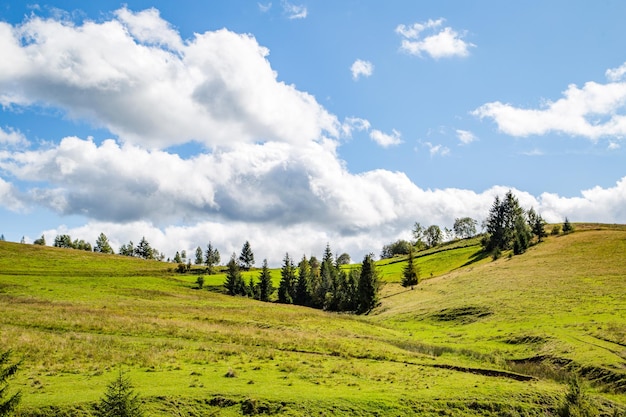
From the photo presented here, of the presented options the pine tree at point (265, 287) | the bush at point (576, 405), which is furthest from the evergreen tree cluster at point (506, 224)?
the bush at point (576, 405)

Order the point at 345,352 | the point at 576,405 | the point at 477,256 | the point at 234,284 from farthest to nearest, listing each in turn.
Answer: the point at 477,256
the point at 234,284
the point at 345,352
the point at 576,405

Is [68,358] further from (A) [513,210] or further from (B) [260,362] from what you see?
(A) [513,210]

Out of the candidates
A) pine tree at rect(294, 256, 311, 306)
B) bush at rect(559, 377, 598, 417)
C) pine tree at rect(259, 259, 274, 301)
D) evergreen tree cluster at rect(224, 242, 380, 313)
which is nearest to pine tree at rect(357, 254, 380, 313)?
evergreen tree cluster at rect(224, 242, 380, 313)

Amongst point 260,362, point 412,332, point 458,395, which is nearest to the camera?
point 458,395

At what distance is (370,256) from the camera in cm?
9944

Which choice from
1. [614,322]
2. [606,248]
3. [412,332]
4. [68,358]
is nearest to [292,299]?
[412,332]

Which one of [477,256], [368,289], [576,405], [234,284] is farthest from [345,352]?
[477,256]

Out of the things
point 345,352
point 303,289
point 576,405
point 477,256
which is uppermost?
point 477,256

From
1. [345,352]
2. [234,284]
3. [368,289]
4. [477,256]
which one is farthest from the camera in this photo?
[477,256]

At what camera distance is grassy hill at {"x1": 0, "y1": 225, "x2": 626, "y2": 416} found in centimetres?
2388

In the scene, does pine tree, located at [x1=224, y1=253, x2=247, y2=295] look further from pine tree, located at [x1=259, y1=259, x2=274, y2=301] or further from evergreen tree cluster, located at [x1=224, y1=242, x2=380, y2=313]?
pine tree, located at [x1=259, y1=259, x2=274, y2=301]

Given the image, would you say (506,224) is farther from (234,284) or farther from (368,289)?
(234,284)

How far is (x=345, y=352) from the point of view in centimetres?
3897

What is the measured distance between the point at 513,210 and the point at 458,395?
136m
